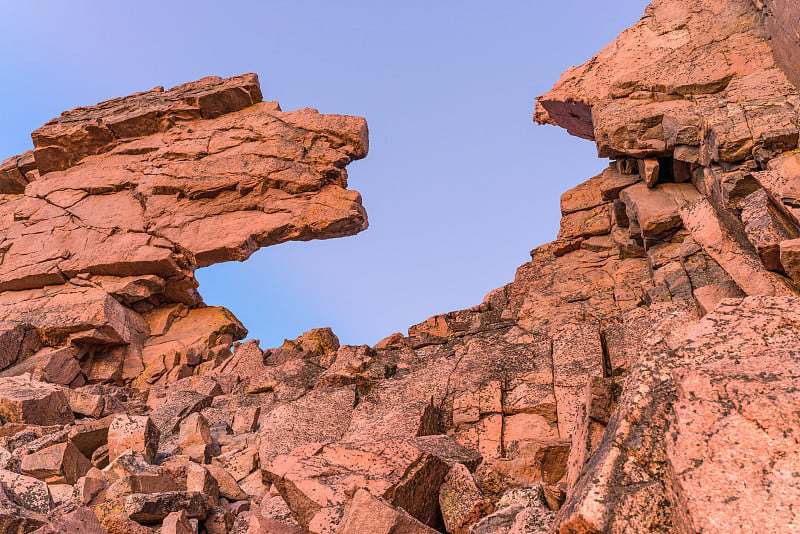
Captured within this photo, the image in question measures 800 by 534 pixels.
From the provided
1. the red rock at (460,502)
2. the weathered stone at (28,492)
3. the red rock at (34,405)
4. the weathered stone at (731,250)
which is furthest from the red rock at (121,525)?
the weathered stone at (731,250)

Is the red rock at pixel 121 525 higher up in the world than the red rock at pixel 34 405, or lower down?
lower down

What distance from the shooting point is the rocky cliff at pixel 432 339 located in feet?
9.64

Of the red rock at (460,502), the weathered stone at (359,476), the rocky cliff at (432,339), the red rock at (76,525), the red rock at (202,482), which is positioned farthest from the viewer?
the red rock at (202,482)

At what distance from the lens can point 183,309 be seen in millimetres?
13734

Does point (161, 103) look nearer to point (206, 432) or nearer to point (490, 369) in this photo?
point (206, 432)

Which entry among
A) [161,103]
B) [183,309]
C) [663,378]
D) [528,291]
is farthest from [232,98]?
[663,378]

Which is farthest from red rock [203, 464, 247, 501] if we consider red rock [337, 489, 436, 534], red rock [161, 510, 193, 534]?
red rock [337, 489, 436, 534]

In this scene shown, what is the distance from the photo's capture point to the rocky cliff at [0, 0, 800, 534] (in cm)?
294

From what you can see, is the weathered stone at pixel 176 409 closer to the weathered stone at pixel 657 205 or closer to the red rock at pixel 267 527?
the red rock at pixel 267 527

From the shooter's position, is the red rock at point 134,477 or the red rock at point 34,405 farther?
the red rock at point 34,405

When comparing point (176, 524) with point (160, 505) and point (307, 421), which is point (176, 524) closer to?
point (160, 505)

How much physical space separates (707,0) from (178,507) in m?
11.6

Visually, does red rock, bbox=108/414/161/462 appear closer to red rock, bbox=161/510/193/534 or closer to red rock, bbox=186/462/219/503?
red rock, bbox=186/462/219/503

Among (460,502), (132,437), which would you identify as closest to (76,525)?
(132,437)
